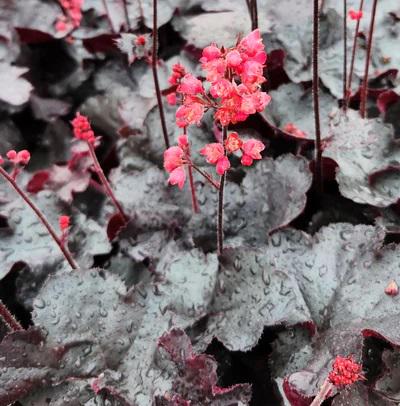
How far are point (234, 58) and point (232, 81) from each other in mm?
64

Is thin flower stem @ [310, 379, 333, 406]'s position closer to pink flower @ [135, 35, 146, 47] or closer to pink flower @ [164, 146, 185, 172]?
pink flower @ [164, 146, 185, 172]

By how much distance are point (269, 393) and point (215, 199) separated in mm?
636

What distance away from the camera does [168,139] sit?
2047 mm

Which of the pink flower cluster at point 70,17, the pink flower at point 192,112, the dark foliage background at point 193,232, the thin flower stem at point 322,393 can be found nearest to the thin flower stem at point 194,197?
the dark foliage background at point 193,232

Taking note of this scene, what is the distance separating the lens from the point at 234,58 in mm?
1196

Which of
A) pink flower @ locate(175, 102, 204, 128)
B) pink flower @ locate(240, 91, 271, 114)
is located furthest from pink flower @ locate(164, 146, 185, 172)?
pink flower @ locate(240, 91, 271, 114)

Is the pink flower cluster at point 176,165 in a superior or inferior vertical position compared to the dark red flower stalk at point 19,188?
superior

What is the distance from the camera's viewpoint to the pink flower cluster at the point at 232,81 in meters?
1.22

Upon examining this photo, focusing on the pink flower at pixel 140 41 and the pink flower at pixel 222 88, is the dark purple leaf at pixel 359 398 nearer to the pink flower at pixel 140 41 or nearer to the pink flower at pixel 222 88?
the pink flower at pixel 222 88

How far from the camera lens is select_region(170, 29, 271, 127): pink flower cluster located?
1.22m

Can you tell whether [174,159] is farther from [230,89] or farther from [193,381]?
[193,381]

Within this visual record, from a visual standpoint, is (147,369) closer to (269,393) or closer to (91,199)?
(269,393)

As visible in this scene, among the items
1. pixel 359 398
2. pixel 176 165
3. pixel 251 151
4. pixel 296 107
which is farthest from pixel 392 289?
pixel 296 107

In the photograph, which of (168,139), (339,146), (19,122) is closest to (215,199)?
(168,139)
